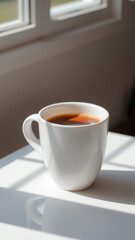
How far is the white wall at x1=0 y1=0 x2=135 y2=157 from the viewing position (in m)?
1.38

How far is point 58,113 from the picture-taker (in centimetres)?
95

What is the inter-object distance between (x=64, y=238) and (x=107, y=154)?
322 millimetres

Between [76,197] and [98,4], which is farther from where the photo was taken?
[98,4]

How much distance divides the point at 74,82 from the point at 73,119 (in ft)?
2.38

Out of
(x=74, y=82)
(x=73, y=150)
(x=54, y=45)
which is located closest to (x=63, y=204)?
(x=73, y=150)

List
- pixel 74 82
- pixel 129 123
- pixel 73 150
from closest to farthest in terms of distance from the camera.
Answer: pixel 73 150
pixel 74 82
pixel 129 123

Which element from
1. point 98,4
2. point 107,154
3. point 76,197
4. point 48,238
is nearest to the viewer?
point 48,238

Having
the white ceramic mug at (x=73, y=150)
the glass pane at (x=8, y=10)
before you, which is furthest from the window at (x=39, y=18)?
the white ceramic mug at (x=73, y=150)

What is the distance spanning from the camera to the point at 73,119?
93cm

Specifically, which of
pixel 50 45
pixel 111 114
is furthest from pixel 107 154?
pixel 111 114

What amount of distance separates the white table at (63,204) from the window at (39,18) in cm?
47

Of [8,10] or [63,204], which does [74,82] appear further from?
[63,204]

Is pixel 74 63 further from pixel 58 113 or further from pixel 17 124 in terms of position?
pixel 58 113

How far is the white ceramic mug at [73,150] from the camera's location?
85 centimetres
